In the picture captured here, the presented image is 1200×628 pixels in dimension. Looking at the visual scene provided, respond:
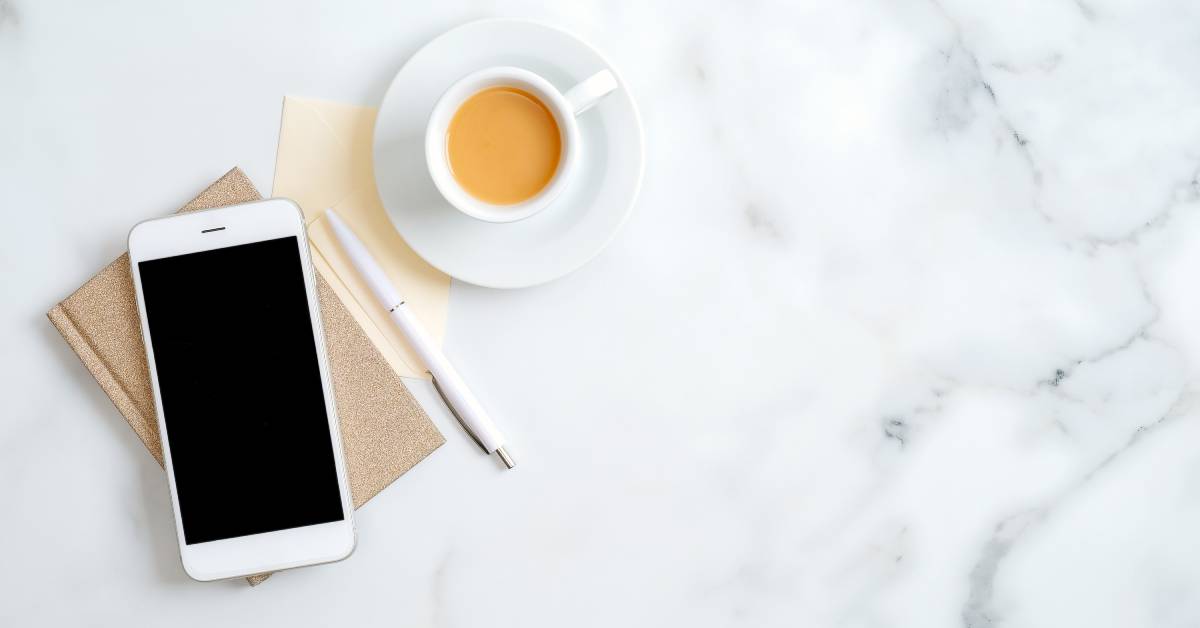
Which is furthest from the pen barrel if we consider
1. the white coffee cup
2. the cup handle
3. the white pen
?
the cup handle

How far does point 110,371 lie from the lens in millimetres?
822

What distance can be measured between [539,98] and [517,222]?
11cm

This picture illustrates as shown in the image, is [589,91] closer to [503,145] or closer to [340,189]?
[503,145]

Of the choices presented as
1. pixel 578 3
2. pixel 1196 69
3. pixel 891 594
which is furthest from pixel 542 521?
pixel 1196 69

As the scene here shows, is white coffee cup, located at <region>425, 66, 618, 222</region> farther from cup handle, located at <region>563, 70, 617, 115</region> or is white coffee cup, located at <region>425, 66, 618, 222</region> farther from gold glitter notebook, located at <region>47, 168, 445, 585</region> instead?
gold glitter notebook, located at <region>47, 168, 445, 585</region>

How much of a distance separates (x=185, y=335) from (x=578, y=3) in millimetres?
492

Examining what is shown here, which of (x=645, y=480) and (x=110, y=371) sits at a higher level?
(x=645, y=480)

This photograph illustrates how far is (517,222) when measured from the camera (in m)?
0.79

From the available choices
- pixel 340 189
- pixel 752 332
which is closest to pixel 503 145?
pixel 340 189

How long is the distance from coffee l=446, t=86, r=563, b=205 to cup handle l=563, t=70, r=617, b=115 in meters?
0.03

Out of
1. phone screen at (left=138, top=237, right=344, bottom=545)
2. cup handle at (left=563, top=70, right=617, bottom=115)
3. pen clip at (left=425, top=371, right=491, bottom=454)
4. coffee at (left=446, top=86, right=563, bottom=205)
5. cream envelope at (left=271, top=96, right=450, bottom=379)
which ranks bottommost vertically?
phone screen at (left=138, top=237, right=344, bottom=545)

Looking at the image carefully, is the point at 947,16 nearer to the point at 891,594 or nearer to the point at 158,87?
the point at 891,594

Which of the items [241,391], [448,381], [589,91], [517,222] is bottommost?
[241,391]

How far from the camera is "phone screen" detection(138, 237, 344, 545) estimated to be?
2.64ft
